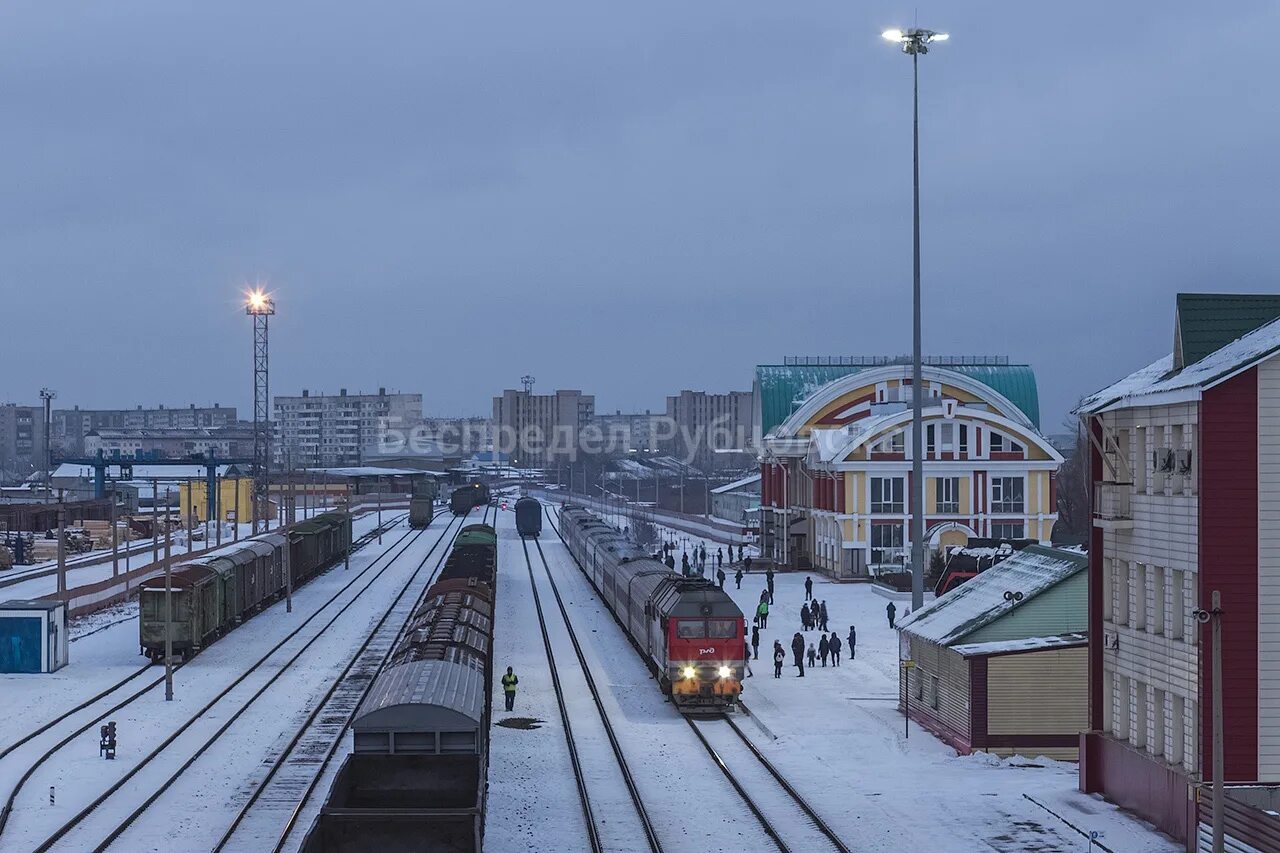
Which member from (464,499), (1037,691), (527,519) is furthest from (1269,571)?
(464,499)

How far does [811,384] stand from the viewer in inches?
3871

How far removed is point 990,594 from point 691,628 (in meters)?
7.42

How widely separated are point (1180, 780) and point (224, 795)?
55.8 feet

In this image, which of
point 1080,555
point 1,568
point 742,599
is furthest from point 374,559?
point 1080,555

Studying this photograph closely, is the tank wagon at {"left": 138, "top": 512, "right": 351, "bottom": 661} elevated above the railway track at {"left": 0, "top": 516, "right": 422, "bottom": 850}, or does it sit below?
above

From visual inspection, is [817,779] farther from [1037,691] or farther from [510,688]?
[510,688]

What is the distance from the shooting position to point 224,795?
28.8 meters

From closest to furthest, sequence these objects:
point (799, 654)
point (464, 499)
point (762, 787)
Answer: point (762, 787) → point (799, 654) → point (464, 499)

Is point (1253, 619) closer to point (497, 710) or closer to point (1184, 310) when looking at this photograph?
point (1184, 310)

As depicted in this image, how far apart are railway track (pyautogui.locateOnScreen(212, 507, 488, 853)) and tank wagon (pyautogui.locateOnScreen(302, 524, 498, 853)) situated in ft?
9.92

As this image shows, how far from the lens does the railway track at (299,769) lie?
2550 centimetres

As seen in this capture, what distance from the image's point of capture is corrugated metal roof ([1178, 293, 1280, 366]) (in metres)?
26.5

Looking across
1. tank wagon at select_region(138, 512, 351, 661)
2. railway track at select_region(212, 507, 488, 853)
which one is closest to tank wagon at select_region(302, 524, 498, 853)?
railway track at select_region(212, 507, 488, 853)

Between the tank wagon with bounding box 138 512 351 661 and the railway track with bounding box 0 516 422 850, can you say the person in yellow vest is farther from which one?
the tank wagon with bounding box 138 512 351 661
